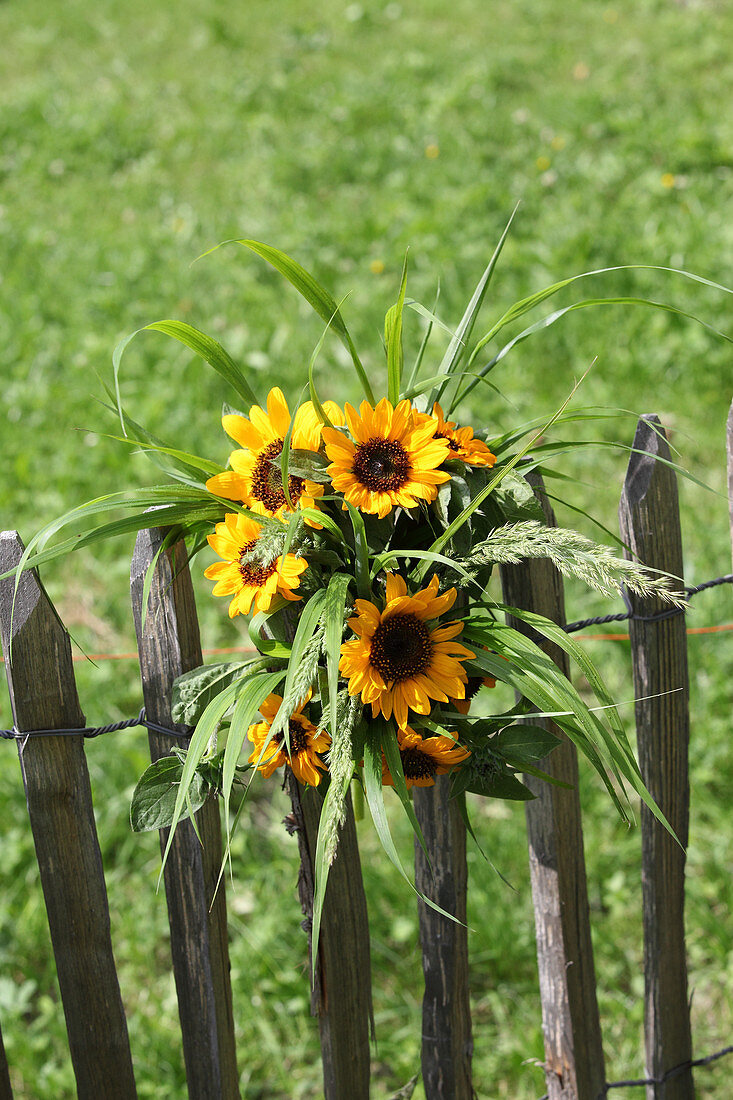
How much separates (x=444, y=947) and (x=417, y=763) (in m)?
0.50

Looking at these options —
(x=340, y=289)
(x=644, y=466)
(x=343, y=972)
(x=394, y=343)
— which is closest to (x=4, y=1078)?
(x=343, y=972)

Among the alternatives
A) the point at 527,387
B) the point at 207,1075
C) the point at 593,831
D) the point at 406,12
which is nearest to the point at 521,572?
the point at 207,1075

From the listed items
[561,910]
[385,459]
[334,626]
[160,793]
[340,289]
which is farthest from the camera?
[340,289]

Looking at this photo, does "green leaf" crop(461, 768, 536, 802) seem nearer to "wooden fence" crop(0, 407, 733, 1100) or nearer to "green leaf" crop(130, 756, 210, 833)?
"wooden fence" crop(0, 407, 733, 1100)

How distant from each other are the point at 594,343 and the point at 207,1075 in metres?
3.02

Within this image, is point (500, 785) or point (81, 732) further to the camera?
point (81, 732)

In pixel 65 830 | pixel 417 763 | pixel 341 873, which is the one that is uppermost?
pixel 417 763

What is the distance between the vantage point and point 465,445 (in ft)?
3.85

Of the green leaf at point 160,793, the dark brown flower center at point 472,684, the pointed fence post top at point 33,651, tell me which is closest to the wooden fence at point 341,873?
the pointed fence post top at point 33,651

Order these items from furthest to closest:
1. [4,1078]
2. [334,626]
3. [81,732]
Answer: [4,1078] → [81,732] → [334,626]

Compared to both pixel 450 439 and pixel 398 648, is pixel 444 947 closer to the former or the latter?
pixel 398 648

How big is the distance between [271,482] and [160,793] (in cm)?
44

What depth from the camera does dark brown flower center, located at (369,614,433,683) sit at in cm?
108

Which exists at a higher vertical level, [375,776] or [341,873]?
[375,776]
